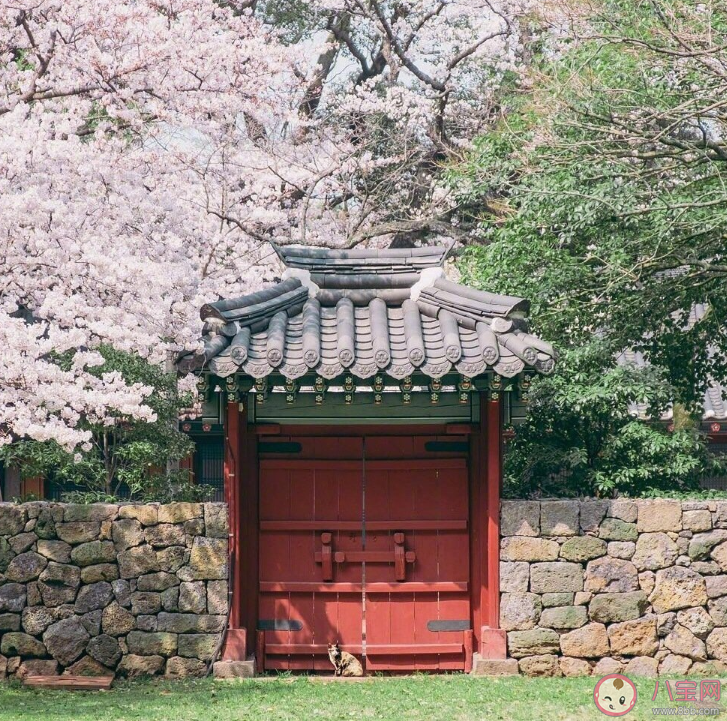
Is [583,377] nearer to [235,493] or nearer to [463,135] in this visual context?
[235,493]

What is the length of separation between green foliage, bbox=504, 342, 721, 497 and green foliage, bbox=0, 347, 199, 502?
10.8 feet

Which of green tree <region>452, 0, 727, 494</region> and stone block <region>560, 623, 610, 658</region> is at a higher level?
green tree <region>452, 0, 727, 494</region>

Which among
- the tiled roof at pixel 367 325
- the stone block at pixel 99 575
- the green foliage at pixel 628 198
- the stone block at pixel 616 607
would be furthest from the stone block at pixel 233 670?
the green foliage at pixel 628 198

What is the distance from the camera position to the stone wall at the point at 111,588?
8.33m

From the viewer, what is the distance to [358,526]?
8828 millimetres

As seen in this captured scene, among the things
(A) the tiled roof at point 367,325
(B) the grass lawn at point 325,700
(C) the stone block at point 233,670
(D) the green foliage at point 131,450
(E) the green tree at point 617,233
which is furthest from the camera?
(D) the green foliage at point 131,450

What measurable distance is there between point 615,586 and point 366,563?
2075 millimetres

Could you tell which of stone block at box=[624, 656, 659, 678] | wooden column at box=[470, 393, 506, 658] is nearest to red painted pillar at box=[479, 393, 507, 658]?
wooden column at box=[470, 393, 506, 658]

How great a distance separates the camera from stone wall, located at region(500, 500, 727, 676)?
8.34 metres

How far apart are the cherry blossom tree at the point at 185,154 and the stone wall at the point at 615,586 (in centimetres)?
357

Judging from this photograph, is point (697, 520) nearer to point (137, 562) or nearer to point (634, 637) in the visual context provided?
point (634, 637)

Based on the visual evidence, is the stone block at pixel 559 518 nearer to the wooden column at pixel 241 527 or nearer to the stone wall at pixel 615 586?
the stone wall at pixel 615 586

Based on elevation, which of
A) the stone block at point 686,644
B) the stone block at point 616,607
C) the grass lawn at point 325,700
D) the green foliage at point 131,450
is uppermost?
the green foliage at point 131,450

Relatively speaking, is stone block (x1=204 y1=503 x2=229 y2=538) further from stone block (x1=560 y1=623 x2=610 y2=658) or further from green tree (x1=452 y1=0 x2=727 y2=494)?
green tree (x1=452 y1=0 x2=727 y2=494)
